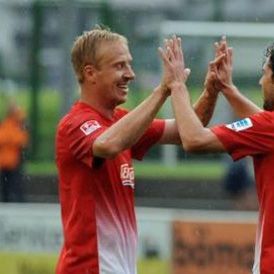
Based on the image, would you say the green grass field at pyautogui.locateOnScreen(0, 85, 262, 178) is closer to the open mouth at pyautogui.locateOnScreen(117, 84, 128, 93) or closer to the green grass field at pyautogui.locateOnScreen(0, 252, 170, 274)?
the green grass field at pyautogui.locateOnScreen(0, 252, 170, 274)

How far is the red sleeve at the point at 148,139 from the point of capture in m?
7.59

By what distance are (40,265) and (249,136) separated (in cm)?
571

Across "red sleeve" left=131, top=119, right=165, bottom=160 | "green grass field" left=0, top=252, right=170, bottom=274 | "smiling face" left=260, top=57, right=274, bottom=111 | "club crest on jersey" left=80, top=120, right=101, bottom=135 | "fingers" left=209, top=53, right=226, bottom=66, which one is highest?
"fingers" left=209, top=53, right=226, bottom=66

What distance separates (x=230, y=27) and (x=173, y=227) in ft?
15.1

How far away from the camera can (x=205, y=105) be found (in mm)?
7629

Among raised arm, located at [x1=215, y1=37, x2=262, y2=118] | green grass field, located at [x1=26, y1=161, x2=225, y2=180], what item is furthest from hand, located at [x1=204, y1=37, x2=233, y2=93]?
green grass field, located at [x1=26, y1=161, x2=225, y2=180]

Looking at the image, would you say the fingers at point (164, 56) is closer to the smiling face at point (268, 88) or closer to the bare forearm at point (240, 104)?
the smiling face at point (268, 88)

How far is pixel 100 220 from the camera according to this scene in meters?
7.26

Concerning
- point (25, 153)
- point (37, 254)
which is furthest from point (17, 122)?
point (37, 254)

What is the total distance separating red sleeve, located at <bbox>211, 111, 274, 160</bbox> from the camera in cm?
701

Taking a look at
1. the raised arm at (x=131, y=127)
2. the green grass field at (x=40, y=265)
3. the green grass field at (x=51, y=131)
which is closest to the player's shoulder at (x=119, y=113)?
the raised arm at (x=131, y=127)

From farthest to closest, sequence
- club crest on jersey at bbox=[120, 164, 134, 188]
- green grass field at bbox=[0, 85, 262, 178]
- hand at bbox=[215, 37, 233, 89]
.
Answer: green grass field at bbox=[0, 85, 262, 178] < hand at bbox=[215, 37, 233, 89] < club crest on jersey at bbox=[120, 164, 134, 188]

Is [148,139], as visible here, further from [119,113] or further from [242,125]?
[242,125]

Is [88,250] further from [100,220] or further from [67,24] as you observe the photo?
[67,24]
